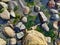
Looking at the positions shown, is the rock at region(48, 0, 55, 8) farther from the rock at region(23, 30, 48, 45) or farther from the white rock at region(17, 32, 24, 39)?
the white rock at region(17, 32, 24, 39)

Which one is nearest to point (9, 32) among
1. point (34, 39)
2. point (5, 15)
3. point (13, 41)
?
point (13, 41)

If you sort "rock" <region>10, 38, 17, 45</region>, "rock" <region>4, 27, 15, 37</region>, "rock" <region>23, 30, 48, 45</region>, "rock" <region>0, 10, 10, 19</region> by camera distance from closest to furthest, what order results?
"rock" <region>23, 30, 48, 45</region>, "rock" <region>10, 38, 17, 45</region>, "rock" <region>4, 27, 15, 37</region>, "rock" <region>0, 10, 10, 19</region>

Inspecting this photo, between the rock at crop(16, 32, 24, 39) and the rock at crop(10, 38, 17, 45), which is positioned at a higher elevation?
the rock at crop(16, 32, 24, 39)

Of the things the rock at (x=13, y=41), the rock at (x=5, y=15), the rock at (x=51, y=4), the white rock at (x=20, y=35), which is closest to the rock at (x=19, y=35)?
the white rock at (x=20, y=35)

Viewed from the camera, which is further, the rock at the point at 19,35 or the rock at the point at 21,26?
the rock at the point at 21,26

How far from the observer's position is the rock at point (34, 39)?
556cm

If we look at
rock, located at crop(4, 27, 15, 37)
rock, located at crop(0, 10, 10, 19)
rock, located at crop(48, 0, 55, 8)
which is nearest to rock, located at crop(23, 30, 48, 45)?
rock, located at crop(4, 27, 15, 37)

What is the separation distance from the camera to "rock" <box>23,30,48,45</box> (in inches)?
219

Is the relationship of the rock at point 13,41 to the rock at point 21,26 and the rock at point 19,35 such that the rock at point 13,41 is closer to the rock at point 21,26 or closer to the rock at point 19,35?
the rock at point 19,35

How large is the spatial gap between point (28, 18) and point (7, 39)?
1004 mm

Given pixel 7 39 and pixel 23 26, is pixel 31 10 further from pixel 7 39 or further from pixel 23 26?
pixel 7 39

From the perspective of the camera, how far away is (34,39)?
18.3 feet

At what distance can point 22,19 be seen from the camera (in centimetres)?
634

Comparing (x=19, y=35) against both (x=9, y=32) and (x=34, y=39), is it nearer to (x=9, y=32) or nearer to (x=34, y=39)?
(x=9, y=32)
